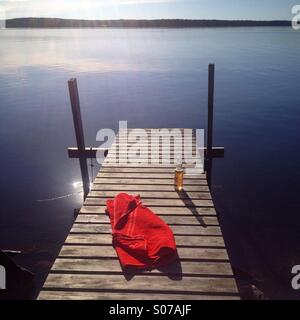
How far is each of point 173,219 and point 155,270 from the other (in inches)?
61.8

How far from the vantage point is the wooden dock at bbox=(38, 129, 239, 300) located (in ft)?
16.5

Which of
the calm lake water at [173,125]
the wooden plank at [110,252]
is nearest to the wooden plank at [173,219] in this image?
the wooden plank at [110,252]

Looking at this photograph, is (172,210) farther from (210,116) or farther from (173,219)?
(210,116)

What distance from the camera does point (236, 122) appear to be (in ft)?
78.5

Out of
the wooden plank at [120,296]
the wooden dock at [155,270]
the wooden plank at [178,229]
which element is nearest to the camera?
the wooden plank at [120,296]

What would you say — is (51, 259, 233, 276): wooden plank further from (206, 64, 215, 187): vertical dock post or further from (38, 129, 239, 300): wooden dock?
(206, 64, 215, 187): vertical dock post

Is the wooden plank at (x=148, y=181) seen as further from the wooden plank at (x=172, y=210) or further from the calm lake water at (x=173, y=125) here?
the calm lake water at (x=173, y=125)

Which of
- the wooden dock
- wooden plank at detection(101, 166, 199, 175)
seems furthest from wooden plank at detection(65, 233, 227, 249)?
wooden plank at detection(101, 166, 199, 175)

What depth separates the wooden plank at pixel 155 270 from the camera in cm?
534

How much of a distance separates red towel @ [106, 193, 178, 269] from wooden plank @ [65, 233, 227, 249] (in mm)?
175

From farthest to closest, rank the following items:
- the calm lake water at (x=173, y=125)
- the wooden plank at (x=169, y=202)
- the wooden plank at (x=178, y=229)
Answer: the calm lake water at (x=173, y=125)
the wooden plank at (x=169, y=202)
the wooden plank at (x=178, y=229)

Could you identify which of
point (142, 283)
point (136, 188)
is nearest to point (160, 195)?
point (136, 188)

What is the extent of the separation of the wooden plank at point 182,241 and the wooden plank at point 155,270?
0.80 feet

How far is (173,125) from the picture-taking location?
23.3m
